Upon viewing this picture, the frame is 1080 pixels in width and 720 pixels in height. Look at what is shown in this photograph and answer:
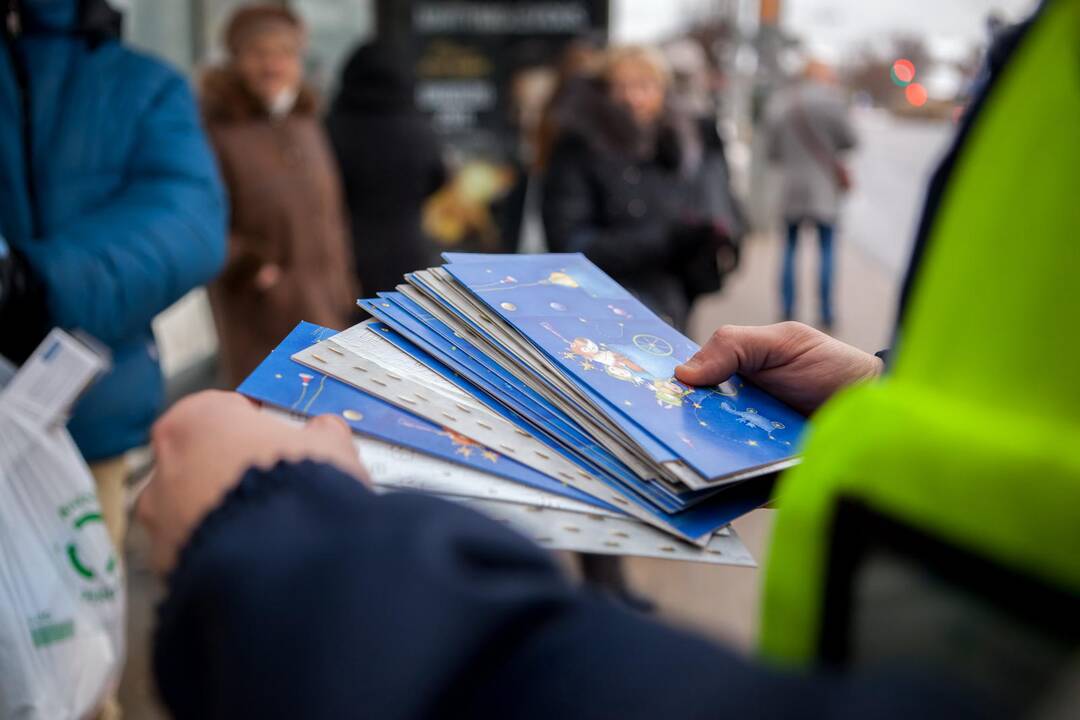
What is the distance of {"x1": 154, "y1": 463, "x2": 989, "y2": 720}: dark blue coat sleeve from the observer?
569 millimetres

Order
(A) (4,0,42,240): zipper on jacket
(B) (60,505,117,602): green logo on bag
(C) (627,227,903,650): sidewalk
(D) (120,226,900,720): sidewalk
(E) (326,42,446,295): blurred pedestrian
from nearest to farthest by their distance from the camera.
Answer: (B) (60,505,117,602): green logo on bag, (A) (4,0,42,240): zipper on jacket, (D) (120,226,900,720): sidewalk, (C) (627,227,903,650): sidewalk, (E) (326,42,446,295): blurred pedestrian

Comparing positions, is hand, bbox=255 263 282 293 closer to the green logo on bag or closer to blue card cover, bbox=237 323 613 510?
the green logo on bag

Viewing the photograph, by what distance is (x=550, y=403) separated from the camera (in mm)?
1104

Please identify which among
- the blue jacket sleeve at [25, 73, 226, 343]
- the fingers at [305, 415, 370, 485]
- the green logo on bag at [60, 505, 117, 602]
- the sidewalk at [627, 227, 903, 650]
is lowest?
the sidewalk at [627, 227, 903, 650]

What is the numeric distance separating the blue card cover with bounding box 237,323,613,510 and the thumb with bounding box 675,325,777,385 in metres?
0.26

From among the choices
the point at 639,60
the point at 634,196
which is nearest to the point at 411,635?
the point at 634,196

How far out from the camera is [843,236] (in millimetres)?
13922

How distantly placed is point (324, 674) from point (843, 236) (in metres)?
14.0

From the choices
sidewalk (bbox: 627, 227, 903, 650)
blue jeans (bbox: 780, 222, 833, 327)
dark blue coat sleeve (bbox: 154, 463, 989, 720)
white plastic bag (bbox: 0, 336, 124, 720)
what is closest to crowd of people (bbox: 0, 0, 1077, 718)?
dark blue coat sleeve (bbox: 154, 463, 989, 720)

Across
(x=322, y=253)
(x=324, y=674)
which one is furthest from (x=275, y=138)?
(x=324, y=674)

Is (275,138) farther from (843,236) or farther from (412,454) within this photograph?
(843,236)

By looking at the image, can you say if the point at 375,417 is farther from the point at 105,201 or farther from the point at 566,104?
the point at 566,104

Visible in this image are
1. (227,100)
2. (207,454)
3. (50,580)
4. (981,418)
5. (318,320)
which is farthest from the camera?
(227,100)

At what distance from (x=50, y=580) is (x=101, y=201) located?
0.90 metres
